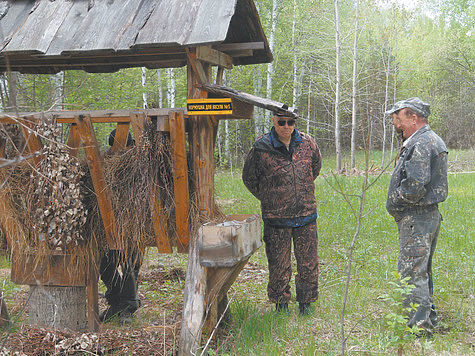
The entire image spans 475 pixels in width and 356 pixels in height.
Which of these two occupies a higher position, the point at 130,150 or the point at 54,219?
the point at 130,150

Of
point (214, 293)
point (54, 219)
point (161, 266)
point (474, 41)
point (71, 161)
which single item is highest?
point (474, 41)

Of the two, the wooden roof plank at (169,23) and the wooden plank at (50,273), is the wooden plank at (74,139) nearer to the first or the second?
the wooden roof plank at (169,23)

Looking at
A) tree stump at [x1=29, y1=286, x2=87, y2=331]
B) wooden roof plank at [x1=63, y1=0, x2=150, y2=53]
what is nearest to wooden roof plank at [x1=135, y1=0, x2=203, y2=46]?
wooden roof plank at [x1=63, y1=0, x2=150, y2=53]

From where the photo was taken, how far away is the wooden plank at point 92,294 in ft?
14.2

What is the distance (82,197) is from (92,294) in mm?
1181

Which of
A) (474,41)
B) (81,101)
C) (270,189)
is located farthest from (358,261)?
(474,41)

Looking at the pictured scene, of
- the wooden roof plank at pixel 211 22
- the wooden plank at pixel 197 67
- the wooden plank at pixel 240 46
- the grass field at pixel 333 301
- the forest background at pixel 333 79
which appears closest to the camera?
the wooden roof plank at pixel 211 22

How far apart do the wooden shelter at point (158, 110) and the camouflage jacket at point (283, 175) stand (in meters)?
0.63

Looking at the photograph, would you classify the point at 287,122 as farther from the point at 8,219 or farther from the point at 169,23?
the point at 8,219

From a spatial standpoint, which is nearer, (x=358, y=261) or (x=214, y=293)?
(x=214, y=293)

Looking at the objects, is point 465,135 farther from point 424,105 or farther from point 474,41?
point 424,105

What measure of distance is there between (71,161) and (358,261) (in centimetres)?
475

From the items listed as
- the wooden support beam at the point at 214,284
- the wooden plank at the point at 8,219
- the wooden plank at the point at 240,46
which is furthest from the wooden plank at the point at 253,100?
the wooden plank at the point at 8,219

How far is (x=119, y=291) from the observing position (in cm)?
541
